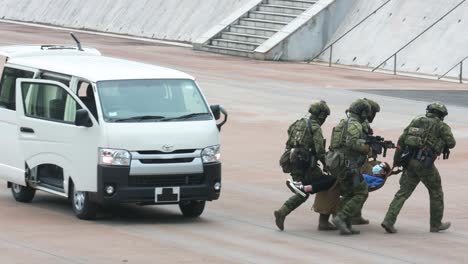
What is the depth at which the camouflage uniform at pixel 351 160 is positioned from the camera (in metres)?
14.6

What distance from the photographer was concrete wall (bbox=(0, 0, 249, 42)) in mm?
44375

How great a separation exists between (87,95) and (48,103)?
24.7 inches

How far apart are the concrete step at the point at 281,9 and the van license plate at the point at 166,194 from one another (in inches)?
1037

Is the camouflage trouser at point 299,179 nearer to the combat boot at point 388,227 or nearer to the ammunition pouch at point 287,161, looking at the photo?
the ammunition pouch at point 287,161

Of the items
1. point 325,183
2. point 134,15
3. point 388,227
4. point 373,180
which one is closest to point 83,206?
point 325,183

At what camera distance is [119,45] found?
42594mm

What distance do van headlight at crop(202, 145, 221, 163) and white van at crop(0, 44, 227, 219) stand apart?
1cm

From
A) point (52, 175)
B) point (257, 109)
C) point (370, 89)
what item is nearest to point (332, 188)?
point (52, 175)

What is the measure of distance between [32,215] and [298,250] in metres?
3.62

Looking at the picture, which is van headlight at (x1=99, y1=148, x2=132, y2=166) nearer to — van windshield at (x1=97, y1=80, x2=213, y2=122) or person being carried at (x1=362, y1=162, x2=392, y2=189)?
van windshield at (x1=97, y1=80, x2=213, y2=122)

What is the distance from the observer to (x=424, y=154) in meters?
14.9

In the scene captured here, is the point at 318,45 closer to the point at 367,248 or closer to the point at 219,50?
the point at 219,50

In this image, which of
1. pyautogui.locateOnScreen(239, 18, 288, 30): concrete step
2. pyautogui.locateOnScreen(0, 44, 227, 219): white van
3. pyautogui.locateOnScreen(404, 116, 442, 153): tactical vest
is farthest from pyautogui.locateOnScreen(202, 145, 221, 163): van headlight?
pyautogui.locateOnScreen(239, 18, 288, 30): concrete step

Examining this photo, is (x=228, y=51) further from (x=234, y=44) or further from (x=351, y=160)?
(x=351, y=160)
